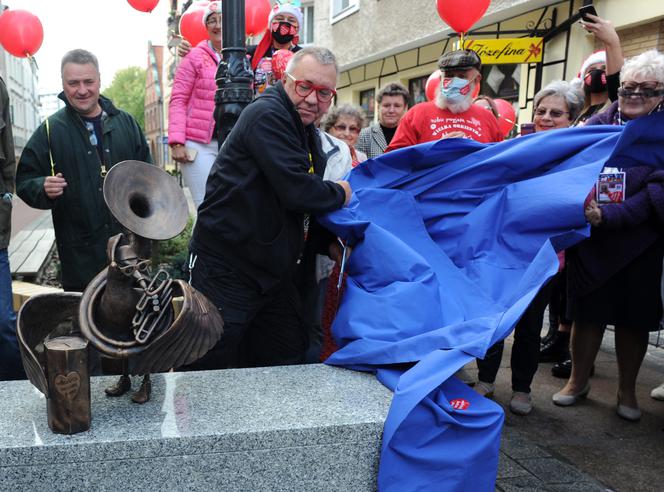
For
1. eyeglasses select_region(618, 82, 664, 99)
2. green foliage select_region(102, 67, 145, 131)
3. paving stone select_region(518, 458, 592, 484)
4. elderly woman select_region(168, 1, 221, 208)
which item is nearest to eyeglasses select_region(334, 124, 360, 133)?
elderly woman select_region(168, 1, 221, 208)

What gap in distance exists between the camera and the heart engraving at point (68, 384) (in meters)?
1.87

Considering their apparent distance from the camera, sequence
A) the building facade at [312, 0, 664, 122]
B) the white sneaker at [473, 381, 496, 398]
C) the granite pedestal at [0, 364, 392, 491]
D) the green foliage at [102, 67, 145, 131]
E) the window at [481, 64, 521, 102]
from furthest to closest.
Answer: the green foliage at [102, 67, 145, 131] → the window at [481, 64, 521, 102] → the building facade at [312, 0, 664, 122] → the white sneaker at [473, 381, 496, 398] → the granite pedestal at [0, 364, 392, 491]

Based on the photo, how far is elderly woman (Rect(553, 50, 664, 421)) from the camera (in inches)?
125

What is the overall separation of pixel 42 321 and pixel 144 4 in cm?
550

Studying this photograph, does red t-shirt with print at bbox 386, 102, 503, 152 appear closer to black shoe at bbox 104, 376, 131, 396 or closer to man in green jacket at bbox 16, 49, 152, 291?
man in green jacket at bbox 16, 49, 152, 291

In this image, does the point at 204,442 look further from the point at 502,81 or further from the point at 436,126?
the point at 502,81

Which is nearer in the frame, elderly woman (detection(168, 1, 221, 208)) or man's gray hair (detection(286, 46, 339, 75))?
man's gray hair (detection(286, 46, 339, 75))

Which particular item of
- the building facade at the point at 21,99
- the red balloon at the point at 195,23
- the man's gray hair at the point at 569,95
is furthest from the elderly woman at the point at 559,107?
the building facade at the point at 21,99

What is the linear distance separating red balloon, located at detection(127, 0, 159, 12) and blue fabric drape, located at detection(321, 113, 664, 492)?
4.75m

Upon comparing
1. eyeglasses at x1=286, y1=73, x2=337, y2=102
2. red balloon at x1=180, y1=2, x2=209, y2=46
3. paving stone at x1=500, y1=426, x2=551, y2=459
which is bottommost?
paving stone at x1=500, y1=426, x2=551, y2=459

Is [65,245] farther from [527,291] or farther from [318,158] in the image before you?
[527,291]

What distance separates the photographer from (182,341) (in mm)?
2031

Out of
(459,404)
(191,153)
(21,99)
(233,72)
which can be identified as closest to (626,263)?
(459,404)

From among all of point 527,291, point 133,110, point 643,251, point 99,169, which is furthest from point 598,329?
point 133,110
